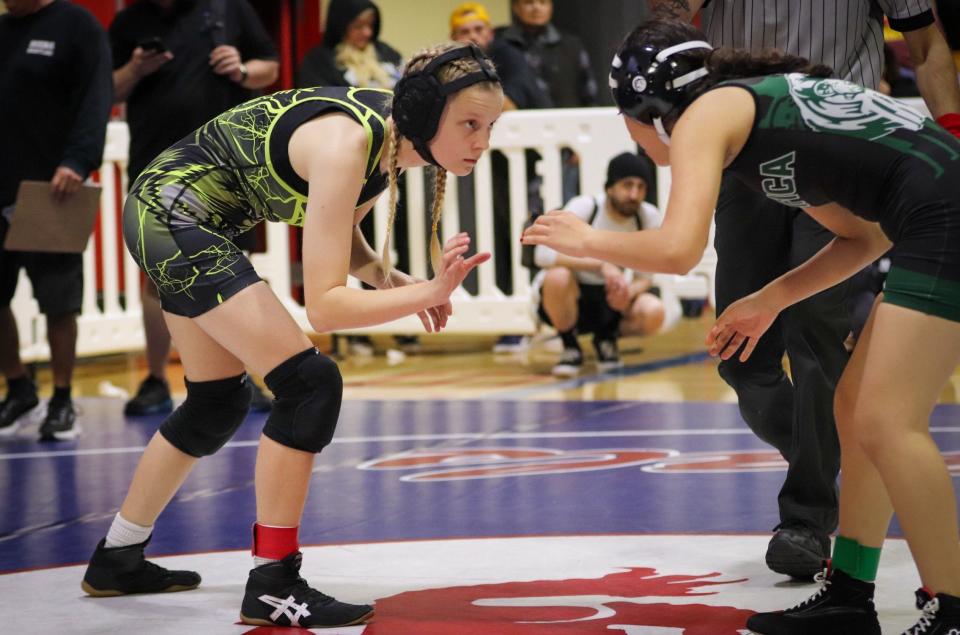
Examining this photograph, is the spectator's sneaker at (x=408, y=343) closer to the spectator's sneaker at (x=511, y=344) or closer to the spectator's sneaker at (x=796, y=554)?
the spectator's sneaker at (x=511, y=344)

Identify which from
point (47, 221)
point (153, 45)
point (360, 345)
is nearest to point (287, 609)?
point (47, 221)

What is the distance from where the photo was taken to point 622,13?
12141 mm

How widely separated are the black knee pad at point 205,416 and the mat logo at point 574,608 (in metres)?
0.59

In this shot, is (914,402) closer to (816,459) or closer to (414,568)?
(816,459)

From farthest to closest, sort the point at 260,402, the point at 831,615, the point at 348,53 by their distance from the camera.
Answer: the point at 348,53
the point at 260,402
the point at 831,615

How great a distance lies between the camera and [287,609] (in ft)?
10.0

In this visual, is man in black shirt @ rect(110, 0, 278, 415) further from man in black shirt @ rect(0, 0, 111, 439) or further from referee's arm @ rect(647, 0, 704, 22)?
referee's arm @ rect(647, 0, 704, 22)

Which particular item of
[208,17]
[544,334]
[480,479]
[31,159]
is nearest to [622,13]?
[544,334]

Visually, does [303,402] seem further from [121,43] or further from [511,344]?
[511,344]

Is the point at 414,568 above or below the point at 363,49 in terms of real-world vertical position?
below

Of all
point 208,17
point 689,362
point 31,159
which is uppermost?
point 208,17

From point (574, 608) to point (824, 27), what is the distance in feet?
5.47

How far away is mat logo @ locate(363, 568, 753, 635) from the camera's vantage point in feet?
9.70

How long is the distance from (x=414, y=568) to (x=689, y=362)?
4781 mm
